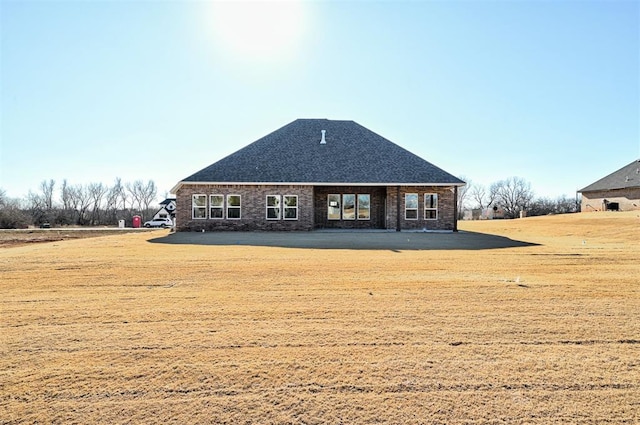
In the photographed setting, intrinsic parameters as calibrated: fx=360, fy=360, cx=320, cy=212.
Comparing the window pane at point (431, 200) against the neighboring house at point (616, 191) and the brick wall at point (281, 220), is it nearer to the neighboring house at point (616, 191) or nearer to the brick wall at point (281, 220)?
the brick wall at point (281, 220)

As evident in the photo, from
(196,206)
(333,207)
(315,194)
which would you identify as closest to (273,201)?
(315,194)

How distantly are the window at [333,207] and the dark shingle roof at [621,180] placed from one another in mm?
36720

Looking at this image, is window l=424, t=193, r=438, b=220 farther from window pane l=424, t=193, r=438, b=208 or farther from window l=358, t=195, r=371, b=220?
window l=358, t=195, r=371, b=220

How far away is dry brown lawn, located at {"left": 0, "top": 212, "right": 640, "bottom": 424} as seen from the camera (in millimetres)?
2498

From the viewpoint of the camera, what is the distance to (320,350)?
341 centimetres

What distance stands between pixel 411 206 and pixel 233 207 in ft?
34.2

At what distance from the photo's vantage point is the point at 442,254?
10477mm

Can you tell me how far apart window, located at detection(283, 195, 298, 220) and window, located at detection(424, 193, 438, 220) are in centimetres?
763

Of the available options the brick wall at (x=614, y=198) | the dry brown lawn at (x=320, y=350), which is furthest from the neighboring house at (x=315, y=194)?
the brick wall at (x=614, y=198)

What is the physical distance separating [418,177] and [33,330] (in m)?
19.5

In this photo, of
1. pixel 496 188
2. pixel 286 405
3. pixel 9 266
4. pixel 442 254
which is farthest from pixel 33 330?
pixel 496 188

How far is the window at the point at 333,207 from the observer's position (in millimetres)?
22359

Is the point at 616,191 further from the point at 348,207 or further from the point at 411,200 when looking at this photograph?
the point at 348,207

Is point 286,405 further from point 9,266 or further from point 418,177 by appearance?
point 418,177
